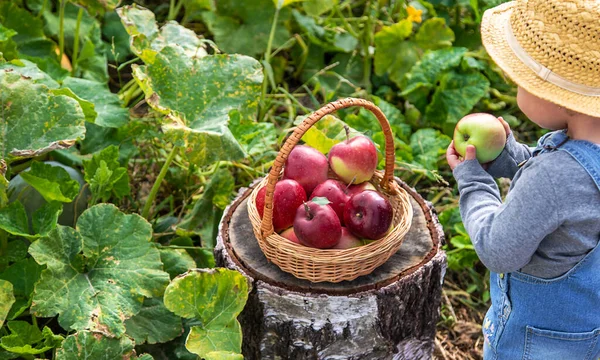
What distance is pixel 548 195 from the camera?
1.36 meters

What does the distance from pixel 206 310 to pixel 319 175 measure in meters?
0.44

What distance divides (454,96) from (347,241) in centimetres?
153

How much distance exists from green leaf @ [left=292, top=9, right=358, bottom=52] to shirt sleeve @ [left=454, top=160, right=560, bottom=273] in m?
1.96

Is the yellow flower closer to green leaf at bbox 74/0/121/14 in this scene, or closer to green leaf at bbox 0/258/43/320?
green leaf at bbox 74/0/121/14

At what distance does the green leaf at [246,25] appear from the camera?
319 cm

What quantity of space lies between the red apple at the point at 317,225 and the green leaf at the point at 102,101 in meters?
0.91

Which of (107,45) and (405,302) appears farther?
(107,45)

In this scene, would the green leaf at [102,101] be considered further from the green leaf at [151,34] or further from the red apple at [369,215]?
the red apple at [369,215]

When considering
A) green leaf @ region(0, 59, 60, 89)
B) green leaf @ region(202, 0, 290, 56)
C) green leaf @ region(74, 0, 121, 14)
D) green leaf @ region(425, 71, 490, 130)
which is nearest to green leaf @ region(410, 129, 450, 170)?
green leaf @ region(425, 71, 490, 130)

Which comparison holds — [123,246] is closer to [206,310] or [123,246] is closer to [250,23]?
[206,310]

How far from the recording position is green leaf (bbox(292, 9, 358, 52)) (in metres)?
3.37

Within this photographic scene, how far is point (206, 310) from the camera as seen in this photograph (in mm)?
1770

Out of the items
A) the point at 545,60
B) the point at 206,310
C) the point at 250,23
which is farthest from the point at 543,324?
the point at 250,23

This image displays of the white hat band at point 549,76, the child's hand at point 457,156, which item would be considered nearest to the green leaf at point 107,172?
the child's hand at point 457,156
